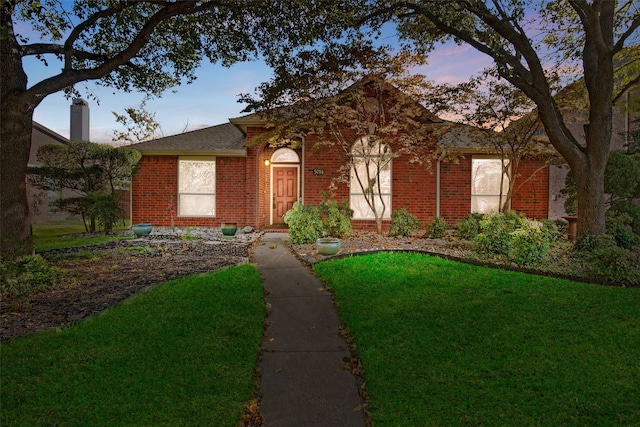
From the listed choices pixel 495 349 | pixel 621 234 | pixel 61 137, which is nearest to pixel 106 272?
pixel 495 349

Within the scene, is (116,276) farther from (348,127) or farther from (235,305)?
(348,127)

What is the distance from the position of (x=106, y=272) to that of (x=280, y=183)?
856 centimetres

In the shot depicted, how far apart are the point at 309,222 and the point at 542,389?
757 cm

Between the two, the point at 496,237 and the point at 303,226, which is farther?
the point at 303,226

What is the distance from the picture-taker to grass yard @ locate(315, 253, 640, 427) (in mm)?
3025

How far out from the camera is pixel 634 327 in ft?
14.4

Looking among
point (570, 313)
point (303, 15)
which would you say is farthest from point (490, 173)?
point (570, 313)

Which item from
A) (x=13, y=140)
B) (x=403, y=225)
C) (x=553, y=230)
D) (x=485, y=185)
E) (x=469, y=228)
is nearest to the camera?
(x=13, y=140)

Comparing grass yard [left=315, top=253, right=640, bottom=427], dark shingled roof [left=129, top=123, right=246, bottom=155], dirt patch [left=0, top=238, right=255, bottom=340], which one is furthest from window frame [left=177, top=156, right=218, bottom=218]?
grass yard [left=315, top=253, right=640, bottom=427]

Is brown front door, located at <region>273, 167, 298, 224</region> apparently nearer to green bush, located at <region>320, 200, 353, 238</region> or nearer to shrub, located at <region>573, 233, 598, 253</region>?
green bush, located at <region>320, 200, 353, 238</region>

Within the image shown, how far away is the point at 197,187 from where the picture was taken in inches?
573

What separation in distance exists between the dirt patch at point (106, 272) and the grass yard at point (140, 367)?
494 millimetres

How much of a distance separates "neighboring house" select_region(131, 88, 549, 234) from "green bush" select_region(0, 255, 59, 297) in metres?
7.30

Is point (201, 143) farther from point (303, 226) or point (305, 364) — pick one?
point (305, 364)
